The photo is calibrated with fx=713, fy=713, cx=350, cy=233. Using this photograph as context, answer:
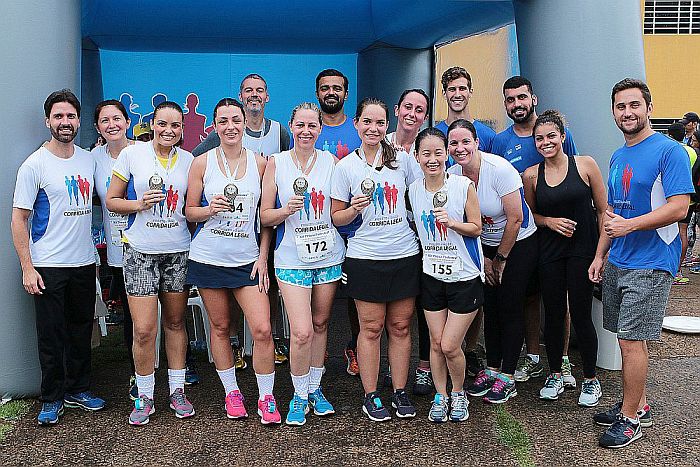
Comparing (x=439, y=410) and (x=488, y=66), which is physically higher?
(x=488, y=66)

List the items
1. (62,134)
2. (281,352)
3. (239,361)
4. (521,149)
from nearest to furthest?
(62,134) → (521,149) → (239,361) → (281,352)

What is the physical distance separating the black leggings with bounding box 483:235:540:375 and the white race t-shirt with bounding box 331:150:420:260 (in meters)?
0.61

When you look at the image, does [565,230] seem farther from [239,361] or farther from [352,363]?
[239,361]

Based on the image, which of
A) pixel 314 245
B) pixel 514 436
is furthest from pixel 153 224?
pixel 514 436

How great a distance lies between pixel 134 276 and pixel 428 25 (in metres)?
3.85

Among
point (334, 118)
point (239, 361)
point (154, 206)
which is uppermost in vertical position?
point (334, 118)

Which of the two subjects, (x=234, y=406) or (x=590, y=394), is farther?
(x=590, y=394)

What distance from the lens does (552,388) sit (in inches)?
154

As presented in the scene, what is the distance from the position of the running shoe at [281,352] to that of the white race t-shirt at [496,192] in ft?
5.50

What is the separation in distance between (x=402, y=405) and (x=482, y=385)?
59 centimetres

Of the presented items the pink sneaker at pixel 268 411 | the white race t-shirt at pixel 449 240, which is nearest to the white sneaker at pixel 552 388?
the white race t-shirt at pixel 449 240

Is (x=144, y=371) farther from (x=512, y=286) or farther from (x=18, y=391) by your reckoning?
(x=512, y=286)

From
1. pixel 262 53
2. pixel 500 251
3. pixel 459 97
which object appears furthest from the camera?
pixel 262 53

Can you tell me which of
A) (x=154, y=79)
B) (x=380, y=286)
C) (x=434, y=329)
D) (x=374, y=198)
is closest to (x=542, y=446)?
(x=434, y=329)
